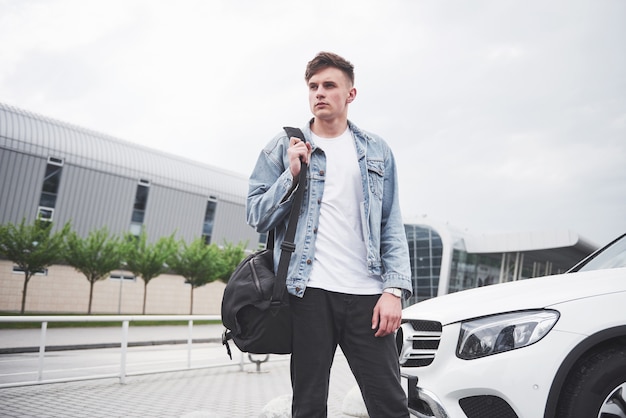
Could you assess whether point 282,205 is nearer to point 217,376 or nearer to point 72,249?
point 217,376

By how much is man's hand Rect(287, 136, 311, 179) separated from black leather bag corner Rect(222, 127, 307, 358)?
0.96ft

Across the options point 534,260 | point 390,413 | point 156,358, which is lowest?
point 156,358

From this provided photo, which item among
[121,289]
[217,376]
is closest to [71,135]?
[121,289]

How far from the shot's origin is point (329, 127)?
91.4 inches

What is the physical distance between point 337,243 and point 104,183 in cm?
3632

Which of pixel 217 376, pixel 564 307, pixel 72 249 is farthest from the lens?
pixel 72 249

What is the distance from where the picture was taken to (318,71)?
2.23 metres

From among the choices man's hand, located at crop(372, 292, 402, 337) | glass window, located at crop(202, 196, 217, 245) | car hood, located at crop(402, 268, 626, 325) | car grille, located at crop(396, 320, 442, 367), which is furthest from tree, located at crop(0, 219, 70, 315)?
man's hand, located at crop(372, 292, 402, 337)

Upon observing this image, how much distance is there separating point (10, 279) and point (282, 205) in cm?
3076

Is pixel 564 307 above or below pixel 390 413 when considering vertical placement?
above

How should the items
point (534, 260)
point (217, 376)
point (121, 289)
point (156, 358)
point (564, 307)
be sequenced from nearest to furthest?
point (564, 307), point (217, 376), point (156, 358), point (121, 289), point (534, 260)

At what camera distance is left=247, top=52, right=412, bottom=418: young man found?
2.01 metres

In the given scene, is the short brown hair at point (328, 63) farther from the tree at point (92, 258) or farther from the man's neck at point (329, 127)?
the tree at point (92, 258)

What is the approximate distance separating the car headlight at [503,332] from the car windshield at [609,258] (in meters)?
1.10
